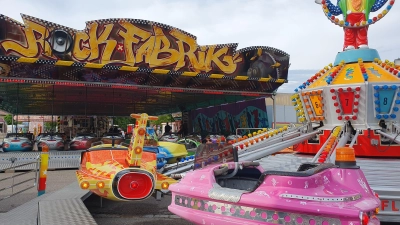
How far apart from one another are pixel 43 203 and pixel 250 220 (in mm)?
3528

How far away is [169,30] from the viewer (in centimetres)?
1641

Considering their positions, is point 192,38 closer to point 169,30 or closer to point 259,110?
point 169,30

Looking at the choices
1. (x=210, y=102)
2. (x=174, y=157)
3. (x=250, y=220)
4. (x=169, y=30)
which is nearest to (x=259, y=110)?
(x=210, y=102)

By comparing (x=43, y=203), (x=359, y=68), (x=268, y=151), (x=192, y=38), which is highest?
(x=192, y=38)

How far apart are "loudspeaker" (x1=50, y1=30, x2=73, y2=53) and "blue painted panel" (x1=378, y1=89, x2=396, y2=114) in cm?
1191

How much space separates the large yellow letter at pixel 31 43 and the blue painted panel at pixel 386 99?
12217 millimetres

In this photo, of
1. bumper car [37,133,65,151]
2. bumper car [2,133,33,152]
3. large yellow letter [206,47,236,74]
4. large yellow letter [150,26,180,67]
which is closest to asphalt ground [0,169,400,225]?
large yellow letter [150,26,180,67]

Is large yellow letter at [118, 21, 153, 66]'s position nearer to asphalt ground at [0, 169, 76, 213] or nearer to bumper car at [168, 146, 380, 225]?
asphalt ground at [0, 169, 76, 213]

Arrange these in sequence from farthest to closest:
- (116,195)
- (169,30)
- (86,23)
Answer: (169,30), (86,23), (116,195)

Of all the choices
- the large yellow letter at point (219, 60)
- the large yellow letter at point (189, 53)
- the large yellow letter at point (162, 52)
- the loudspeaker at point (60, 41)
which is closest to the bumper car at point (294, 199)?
the loudspeaker at point (60, 41)

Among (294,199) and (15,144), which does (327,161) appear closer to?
(294,199)

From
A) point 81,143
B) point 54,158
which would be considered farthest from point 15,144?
point 54,158

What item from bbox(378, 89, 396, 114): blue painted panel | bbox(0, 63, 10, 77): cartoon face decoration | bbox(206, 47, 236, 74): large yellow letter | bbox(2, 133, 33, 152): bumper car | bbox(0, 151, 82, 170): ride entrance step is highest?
bbox(206, 47, 236, 74): large yellow letter

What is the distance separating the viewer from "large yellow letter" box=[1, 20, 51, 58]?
14.1 m
